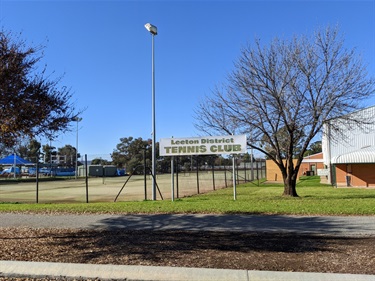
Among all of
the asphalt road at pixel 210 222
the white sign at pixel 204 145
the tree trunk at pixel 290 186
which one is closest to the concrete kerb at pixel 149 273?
the asphalt road at pixel 210 222

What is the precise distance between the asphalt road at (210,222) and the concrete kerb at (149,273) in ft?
10.8

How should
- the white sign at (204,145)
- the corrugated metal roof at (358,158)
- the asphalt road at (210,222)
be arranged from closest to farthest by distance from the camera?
1. the asphalt road at (210,222)
2. the white sign at (204,145)
3. the corrugated metal roof at (358,158)

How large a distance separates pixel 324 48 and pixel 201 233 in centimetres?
1154

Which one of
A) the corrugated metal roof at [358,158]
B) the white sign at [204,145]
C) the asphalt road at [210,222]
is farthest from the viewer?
the corrugated metal roof at [358,158]

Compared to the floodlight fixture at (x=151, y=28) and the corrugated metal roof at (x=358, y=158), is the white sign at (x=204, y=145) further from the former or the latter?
the corrugated metal roof at (x=358, y=158)

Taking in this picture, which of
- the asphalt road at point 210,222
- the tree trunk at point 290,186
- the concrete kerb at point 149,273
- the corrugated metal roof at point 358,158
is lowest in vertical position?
the concrete kerb at point 149,273

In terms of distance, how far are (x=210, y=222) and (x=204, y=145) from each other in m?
6.67

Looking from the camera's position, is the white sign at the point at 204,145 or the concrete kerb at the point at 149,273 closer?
the concrete kerb at the point at 149,273

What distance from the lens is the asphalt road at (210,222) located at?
28.8 feet

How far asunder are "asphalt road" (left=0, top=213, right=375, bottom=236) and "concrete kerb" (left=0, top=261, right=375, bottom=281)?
3.30m

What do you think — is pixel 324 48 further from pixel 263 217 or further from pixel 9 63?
pixel 9 63

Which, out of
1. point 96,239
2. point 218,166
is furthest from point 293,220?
point 218,166

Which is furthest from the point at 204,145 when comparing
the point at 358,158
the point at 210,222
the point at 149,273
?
the point at 358,158

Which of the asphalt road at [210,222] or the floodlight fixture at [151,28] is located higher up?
the floodlight fixture at [151,28]
